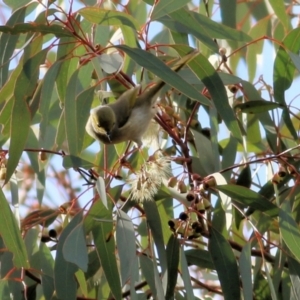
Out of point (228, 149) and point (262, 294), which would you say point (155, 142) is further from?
point (262, 294)

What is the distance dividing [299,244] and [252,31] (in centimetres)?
113

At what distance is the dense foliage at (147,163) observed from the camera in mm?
2260

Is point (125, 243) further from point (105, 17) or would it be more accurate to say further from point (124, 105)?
point (105, 17)

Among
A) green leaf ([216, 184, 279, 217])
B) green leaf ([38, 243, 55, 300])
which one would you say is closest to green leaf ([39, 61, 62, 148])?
green leaf ([38, 243, 55, 300])

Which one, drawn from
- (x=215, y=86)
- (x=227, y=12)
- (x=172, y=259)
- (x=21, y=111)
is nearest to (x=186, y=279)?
(x=172, y=259)

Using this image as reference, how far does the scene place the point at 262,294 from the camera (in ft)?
8.38

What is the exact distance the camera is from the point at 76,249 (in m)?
2.12

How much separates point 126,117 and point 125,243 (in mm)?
549

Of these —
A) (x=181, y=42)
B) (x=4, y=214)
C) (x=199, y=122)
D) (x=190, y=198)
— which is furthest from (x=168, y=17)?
(x=4, y=214)

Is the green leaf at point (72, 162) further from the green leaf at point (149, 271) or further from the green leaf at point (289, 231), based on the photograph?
the green leaf at point (289, 231)

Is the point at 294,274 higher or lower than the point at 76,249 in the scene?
lower

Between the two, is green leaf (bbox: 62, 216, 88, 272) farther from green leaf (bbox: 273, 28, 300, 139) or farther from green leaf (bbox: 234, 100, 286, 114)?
green leaf (bbox: 273, 28, 300, 139)

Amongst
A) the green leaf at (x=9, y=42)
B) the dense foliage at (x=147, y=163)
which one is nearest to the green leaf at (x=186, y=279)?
the dense foliage at (x=147, y=163)

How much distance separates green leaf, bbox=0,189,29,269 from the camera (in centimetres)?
228
